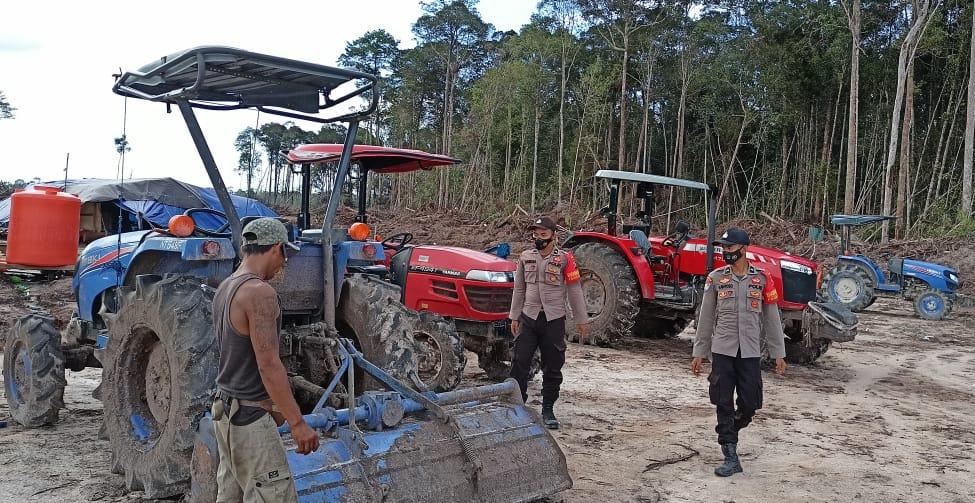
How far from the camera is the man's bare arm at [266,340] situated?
270cm

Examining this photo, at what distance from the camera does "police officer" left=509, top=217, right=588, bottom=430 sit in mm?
5777

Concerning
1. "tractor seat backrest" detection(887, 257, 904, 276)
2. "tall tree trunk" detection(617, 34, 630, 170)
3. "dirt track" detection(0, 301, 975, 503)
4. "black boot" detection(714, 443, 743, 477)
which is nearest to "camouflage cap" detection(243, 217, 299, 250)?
"dirt track" detection(0, 301, 975, 503)

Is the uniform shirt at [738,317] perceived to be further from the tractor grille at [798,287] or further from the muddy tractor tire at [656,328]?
the muddy tractor tire at [656,328]

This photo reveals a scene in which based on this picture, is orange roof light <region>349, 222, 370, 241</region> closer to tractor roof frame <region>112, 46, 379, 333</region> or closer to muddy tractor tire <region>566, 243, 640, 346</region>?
tractor roof frame <region>112, 46, 379, 333</region>

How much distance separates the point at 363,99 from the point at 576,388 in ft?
12.1

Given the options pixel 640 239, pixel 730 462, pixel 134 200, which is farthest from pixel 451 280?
pixel 134 200

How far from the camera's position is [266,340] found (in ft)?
8.86

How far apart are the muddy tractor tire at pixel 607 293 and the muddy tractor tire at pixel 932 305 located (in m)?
7.21

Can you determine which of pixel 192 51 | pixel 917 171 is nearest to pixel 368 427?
pixel 192 51

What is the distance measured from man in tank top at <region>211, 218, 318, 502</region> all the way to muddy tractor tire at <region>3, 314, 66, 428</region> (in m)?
2.99

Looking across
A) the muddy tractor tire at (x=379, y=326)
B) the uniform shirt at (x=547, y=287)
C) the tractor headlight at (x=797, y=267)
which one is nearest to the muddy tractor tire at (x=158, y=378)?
the muddy tractor tire at (x=379, y=326)

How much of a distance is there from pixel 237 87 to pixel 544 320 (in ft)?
8.80

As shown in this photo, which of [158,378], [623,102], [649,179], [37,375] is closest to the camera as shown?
[158,378]

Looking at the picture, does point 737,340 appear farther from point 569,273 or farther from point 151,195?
point 151,195
